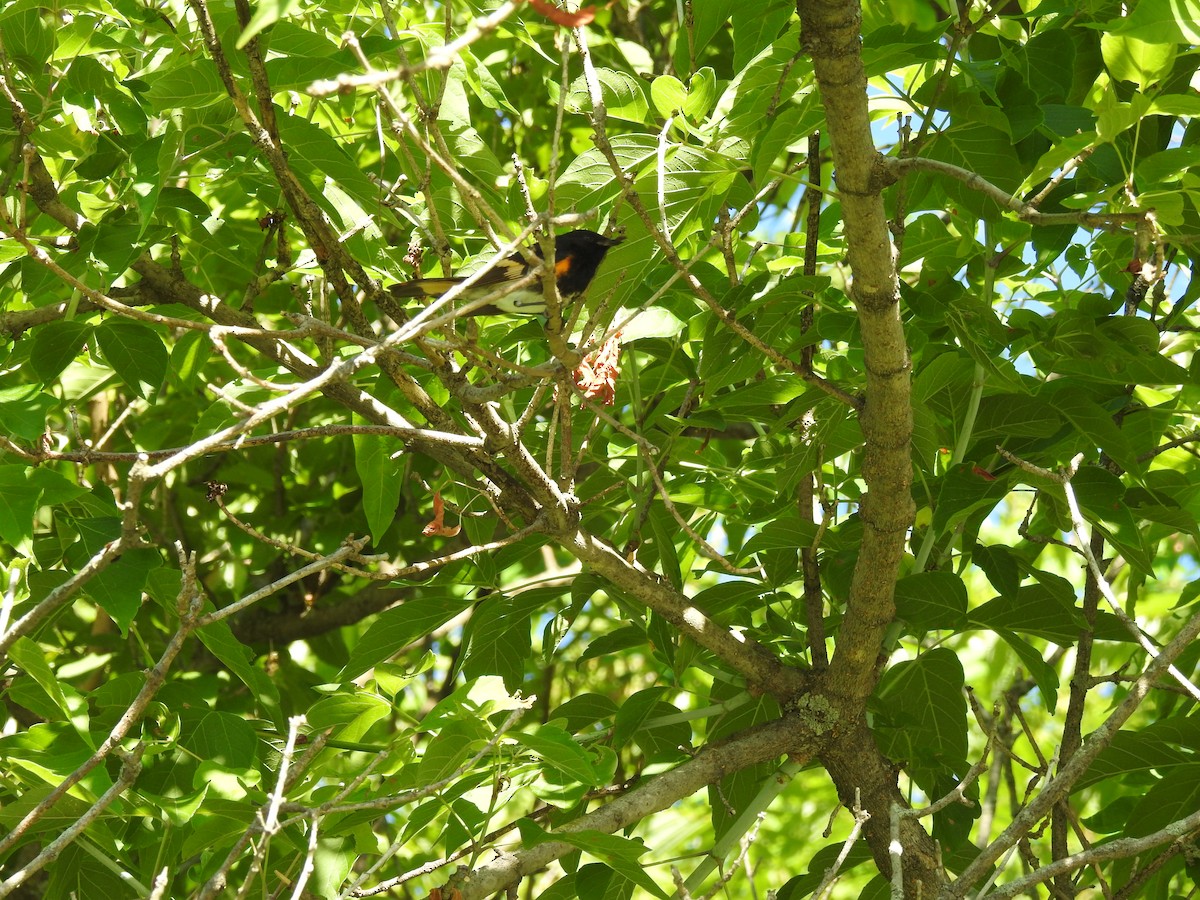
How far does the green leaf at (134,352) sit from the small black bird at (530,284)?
52 centimetres

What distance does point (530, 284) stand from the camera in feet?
6.18

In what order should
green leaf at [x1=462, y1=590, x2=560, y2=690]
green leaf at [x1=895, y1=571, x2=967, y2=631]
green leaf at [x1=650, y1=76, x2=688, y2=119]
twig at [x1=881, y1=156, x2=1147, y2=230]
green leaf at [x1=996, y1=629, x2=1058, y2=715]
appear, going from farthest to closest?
green leaf at [x1=462, y1=590, x2=560, y2=690] < green leaf at [x1=996, y1=629, x2=1058, y2=715] < green leaf at [x1=895, y1=571, x2=967, y2=631] < green leaf at [x1=650, y1=76, x2=688, y2=119] < twig at [x1=881, y1=156, x2=1147, y2=230]

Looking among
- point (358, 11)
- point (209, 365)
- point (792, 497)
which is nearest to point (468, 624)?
point (792, 497)

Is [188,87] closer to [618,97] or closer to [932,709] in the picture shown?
[618,97]

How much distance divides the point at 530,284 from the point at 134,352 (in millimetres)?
1004

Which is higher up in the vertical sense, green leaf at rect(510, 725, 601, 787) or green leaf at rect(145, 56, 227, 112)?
green leaf at rect(145, 56, 227, 112)

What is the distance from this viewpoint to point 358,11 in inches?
105

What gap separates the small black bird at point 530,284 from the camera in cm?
232

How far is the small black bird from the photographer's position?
2320mm

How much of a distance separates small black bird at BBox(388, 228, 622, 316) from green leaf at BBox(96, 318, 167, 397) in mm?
516

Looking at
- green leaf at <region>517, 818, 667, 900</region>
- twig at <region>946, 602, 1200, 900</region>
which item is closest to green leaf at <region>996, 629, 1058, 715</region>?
twig at <region>946, 602, 1200, 900</region>

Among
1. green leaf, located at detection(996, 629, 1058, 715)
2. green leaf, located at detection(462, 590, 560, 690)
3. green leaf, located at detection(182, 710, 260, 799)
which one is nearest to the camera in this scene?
green leaf, located at detection(182, 710, 260, 799)

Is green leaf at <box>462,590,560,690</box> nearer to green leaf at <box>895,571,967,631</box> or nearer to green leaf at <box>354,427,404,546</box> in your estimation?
green leaf at <box>354,427,404,546</box>

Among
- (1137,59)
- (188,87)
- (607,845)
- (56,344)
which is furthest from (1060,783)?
(56,344)
